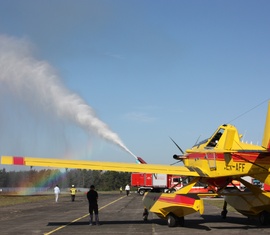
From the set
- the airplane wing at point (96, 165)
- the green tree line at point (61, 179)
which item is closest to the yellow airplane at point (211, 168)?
the airplane wing at point (96, 165)

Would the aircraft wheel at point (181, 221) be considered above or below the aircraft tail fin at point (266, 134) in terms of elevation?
→ below

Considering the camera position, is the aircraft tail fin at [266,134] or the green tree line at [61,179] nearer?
the aircraft tail fin at [266,134]

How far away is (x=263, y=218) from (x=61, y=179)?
10792 centimetres

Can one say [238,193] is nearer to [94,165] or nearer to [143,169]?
[143,169]

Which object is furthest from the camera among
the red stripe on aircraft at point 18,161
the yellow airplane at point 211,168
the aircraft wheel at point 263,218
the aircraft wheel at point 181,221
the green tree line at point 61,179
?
the green tree line at point 61,179

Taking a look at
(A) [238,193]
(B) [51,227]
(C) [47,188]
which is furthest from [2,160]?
(C) [47,188]

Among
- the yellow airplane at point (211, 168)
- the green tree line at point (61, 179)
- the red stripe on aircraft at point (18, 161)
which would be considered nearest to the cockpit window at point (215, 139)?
the yellow airplane at point (211, 168)

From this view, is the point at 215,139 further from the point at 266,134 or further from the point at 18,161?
the point at 18,161

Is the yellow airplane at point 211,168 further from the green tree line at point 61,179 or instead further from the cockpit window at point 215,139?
the green tree line at point 61,179

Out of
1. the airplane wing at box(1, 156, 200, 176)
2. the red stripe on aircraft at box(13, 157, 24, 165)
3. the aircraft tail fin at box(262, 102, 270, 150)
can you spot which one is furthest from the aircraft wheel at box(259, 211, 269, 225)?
the red stripe on aircraft at box(13, 157, 24, 165)

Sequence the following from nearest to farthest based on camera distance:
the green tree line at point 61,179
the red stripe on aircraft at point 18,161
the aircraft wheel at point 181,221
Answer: the red stripe on aircraft at point 18,161 → the aircraft wheel at point 181,221 → the green tree line at point 61,179

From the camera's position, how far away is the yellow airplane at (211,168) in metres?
16.4

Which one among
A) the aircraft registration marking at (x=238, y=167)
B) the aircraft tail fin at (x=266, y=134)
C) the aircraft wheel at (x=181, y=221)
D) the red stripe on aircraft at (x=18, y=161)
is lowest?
the aircraft wheel at (x=181, y=221)

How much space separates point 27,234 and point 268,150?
947 cm
